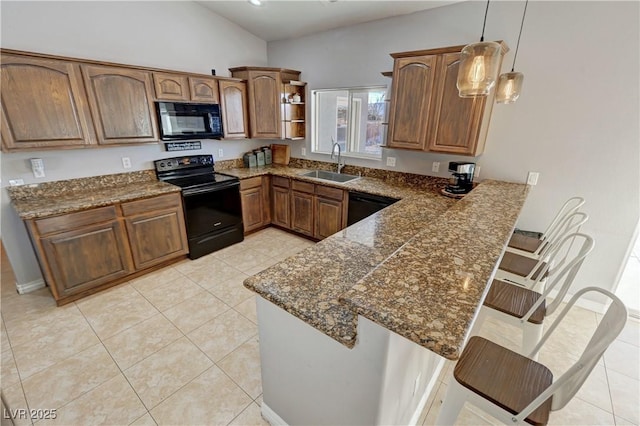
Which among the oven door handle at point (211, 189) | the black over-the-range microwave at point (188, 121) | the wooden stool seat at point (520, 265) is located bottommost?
the wooden stool seat at point (520, 265)

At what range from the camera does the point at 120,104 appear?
104 inches

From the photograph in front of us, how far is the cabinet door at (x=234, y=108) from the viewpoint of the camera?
3.46 meters

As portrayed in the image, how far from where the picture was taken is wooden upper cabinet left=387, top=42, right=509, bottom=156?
2.41m

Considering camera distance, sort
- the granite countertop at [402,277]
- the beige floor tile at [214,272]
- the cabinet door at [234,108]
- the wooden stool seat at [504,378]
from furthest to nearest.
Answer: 1. the cabinet door at [234,108]
2. the beige floor tile at [214,272]
3. the wooden stool seat at [504,378]
4. the granite countertop at [402,277]

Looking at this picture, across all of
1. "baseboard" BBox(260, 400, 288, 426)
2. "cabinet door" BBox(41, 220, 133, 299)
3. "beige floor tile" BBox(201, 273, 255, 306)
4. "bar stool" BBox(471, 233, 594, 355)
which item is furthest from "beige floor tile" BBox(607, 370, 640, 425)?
"cabinet door" BBox(41, 220, 133, 299)

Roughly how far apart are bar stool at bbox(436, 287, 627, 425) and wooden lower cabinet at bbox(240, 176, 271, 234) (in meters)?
3.05

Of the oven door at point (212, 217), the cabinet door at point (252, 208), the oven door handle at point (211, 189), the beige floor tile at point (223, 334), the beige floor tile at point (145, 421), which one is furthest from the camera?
the cabinet door at point (252, 208)

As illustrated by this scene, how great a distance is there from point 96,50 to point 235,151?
5.88ft

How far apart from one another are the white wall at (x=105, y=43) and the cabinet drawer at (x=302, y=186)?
1.25 m

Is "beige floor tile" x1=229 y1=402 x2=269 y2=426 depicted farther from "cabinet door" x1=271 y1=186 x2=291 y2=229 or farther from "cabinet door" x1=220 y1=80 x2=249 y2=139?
"cabinet door" x1=220 y1=80 x2=249 y2=139

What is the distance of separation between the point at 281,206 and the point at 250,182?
55 cm

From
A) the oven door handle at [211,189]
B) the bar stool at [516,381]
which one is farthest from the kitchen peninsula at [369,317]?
the oven door handle at [211,189]

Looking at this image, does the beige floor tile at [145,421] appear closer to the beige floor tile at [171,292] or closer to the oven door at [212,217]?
the beige floor tile at [171,292]

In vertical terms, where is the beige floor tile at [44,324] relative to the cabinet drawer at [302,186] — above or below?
below
